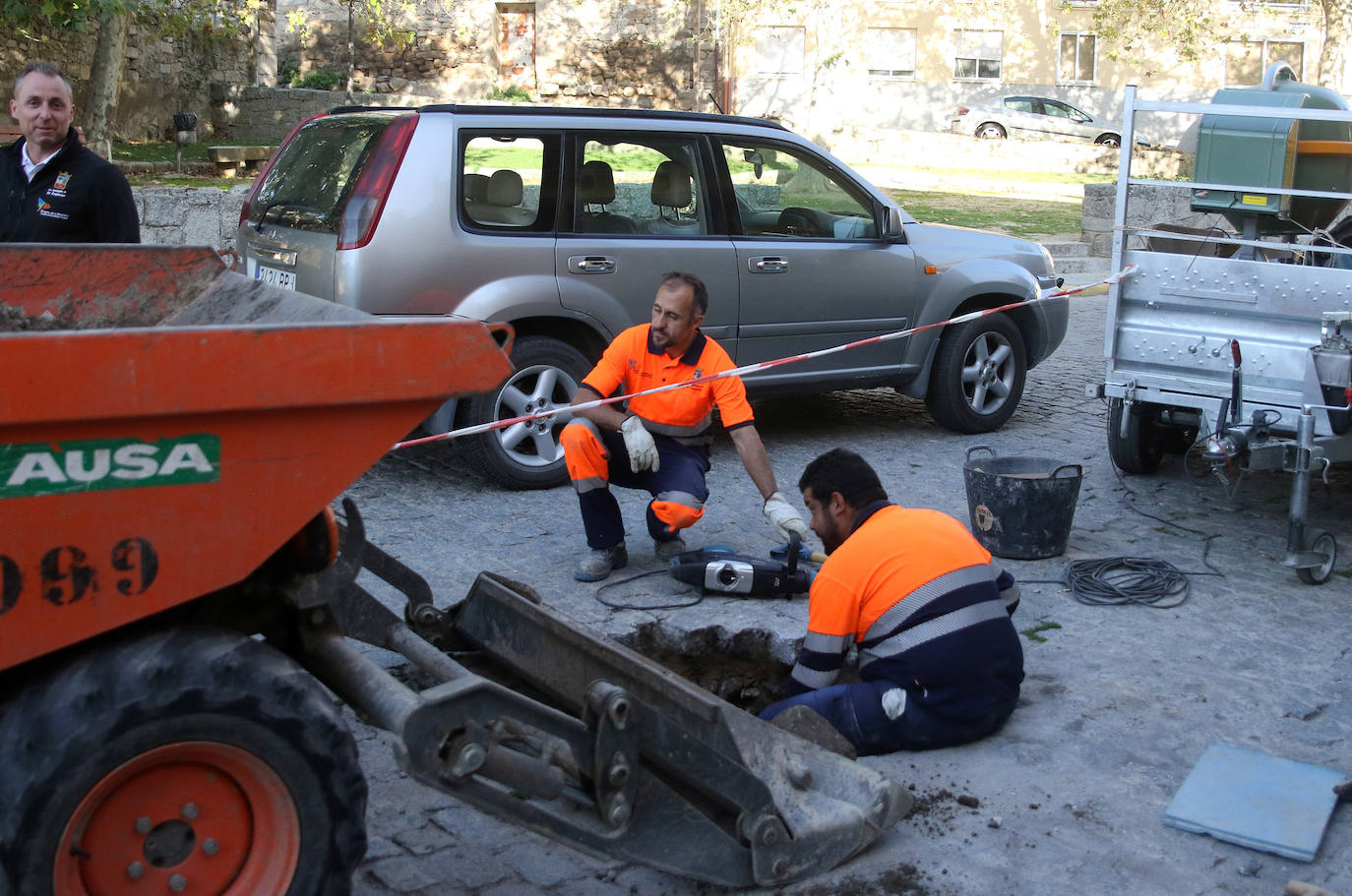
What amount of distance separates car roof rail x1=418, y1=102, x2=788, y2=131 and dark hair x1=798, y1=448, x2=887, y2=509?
3205 mm

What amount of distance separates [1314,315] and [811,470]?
2.99 meters

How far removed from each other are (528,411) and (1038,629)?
111 inches

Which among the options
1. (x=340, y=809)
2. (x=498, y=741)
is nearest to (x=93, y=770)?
(x=340, y=809)

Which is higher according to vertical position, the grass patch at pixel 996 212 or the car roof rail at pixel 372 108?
the car roof rail at pixel 372 108

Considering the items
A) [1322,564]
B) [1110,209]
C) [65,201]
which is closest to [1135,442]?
[1322,564]

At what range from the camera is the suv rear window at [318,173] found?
6488 millimetres

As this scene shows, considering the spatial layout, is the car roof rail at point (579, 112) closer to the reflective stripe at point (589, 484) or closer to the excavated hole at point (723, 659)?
the reflective stripe at point (589, 484)

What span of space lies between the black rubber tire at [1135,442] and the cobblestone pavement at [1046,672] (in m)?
0.12

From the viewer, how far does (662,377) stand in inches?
219

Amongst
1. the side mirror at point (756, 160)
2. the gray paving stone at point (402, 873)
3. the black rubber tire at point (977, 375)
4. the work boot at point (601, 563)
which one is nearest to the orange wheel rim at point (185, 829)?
the gray paving stone at point (402, 873)

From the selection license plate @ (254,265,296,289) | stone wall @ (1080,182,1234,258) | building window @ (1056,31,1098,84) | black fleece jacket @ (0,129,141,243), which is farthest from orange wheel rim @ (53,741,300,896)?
building window @ (1056,31,1098,84)

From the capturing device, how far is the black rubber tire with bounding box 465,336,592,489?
660 cm

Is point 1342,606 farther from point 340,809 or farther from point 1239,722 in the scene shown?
point 340,809

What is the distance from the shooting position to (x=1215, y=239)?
6.48m
